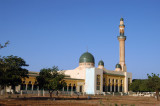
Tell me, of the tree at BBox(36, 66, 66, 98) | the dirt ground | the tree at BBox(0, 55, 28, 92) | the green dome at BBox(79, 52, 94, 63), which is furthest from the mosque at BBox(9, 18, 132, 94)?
the dirt ground

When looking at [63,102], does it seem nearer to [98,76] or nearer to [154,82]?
[154,82]

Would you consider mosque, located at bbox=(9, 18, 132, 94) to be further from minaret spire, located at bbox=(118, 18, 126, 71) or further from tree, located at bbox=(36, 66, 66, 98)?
tree, located at bbox=(36, 66, 66, 98)

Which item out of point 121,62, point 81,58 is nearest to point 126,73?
point 121,62

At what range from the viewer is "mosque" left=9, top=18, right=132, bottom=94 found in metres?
72.7

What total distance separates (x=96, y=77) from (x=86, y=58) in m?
8.79

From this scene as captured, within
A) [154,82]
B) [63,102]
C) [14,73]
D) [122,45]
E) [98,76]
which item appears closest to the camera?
[63,102]

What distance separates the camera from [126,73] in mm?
86938

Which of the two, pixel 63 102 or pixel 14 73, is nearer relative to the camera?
pixel 63 102

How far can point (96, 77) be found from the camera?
7381cm

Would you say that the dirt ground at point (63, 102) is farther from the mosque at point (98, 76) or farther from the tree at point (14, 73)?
the mosque at point (98, 76)

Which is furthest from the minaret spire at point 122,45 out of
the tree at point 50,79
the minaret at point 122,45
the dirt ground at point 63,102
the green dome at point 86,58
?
the tree at point 50,79

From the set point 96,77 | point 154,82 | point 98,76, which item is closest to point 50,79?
point 154,82

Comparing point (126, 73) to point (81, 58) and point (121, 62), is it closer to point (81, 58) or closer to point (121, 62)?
point (121, 62)

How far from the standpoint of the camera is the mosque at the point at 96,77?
72688mm
